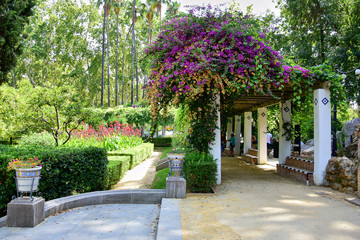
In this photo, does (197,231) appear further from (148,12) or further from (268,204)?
(148,12)

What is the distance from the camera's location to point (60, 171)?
588 centimetres

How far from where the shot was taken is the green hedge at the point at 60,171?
5.13m

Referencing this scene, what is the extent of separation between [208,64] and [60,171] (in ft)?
12.8

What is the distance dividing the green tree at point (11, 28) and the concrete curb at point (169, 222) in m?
10.4

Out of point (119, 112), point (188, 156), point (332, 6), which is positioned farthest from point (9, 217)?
point (119, 112)

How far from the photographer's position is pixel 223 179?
879 centimetres

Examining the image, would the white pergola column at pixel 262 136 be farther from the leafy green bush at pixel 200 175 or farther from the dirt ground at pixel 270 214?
the leafy green bush at pixel 200 175

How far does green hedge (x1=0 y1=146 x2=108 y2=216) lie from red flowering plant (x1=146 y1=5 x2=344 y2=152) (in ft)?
7.48

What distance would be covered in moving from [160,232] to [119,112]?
22443mm

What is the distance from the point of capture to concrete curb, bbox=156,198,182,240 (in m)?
3.84

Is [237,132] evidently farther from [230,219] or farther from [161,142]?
[230,219]

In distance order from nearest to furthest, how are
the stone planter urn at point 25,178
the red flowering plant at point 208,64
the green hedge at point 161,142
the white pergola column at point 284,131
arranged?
the stone planter urn at point 25,178
the red flowering plant at point 208,64
the white pergola column at point 284,131
the green hedge at point 161,142

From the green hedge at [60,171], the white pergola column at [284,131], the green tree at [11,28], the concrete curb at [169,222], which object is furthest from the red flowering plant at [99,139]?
the white pergola column at [284,131]

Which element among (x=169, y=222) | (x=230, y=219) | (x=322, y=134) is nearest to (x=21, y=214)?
(x=169, y=222)
